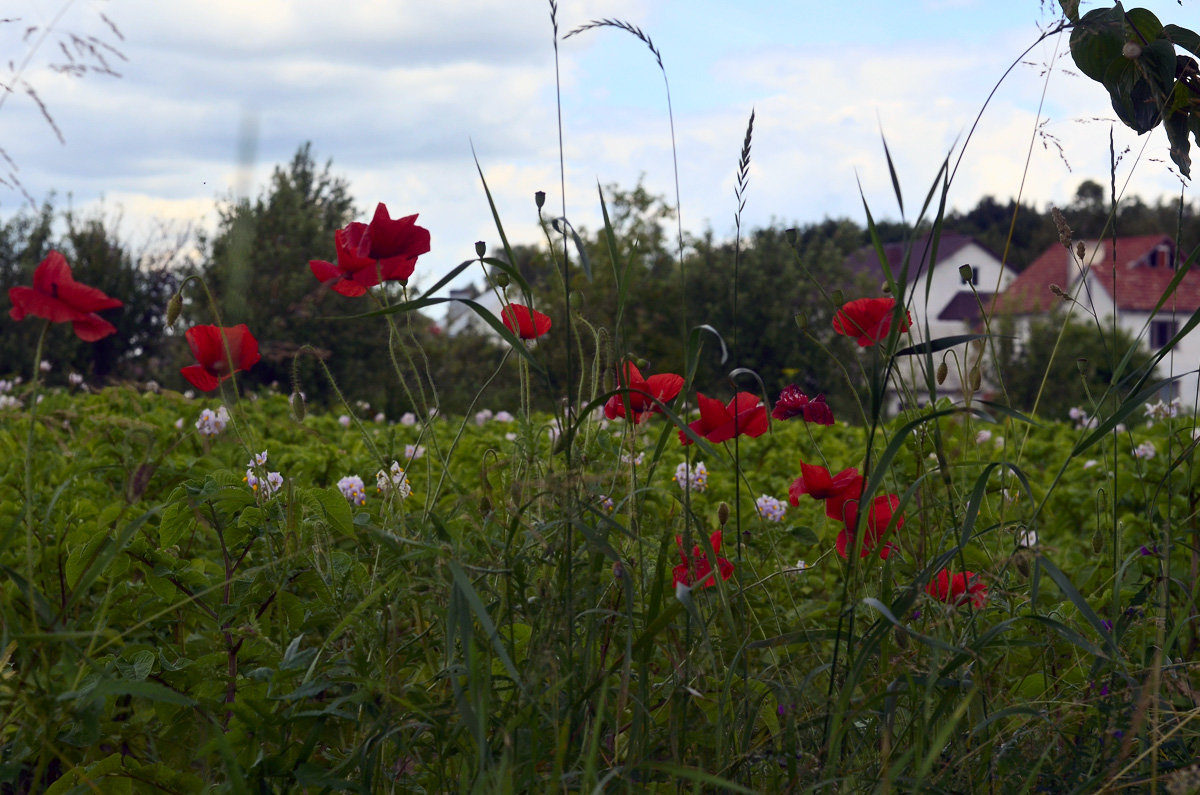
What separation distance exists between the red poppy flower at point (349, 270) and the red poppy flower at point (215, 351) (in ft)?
0.47

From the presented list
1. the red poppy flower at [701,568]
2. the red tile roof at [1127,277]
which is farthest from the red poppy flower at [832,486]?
the red tile roof at [1127,277]

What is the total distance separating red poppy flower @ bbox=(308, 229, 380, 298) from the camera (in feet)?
4.81

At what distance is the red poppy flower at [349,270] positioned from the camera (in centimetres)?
147

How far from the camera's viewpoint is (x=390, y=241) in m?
1.46

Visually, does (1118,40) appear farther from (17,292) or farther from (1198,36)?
(17,292)

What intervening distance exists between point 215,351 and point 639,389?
0.66 m

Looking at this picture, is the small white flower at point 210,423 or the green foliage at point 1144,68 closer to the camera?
the green foliage at point 1144,68

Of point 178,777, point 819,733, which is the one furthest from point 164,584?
point 819,733

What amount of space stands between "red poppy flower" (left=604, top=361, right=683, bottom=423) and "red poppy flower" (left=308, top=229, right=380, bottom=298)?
15.5 inches

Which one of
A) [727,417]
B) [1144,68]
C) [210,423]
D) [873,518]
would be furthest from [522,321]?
[210,423]

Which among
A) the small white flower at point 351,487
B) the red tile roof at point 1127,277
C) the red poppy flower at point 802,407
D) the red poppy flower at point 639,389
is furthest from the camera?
the red tile roof at point 1127,277

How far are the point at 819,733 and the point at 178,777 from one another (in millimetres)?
877

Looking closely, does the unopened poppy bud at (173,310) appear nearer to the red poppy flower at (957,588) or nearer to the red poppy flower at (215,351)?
the red poppy flower at (215,351)

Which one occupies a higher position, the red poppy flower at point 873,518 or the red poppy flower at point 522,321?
the red poppy flower at point 522,321
